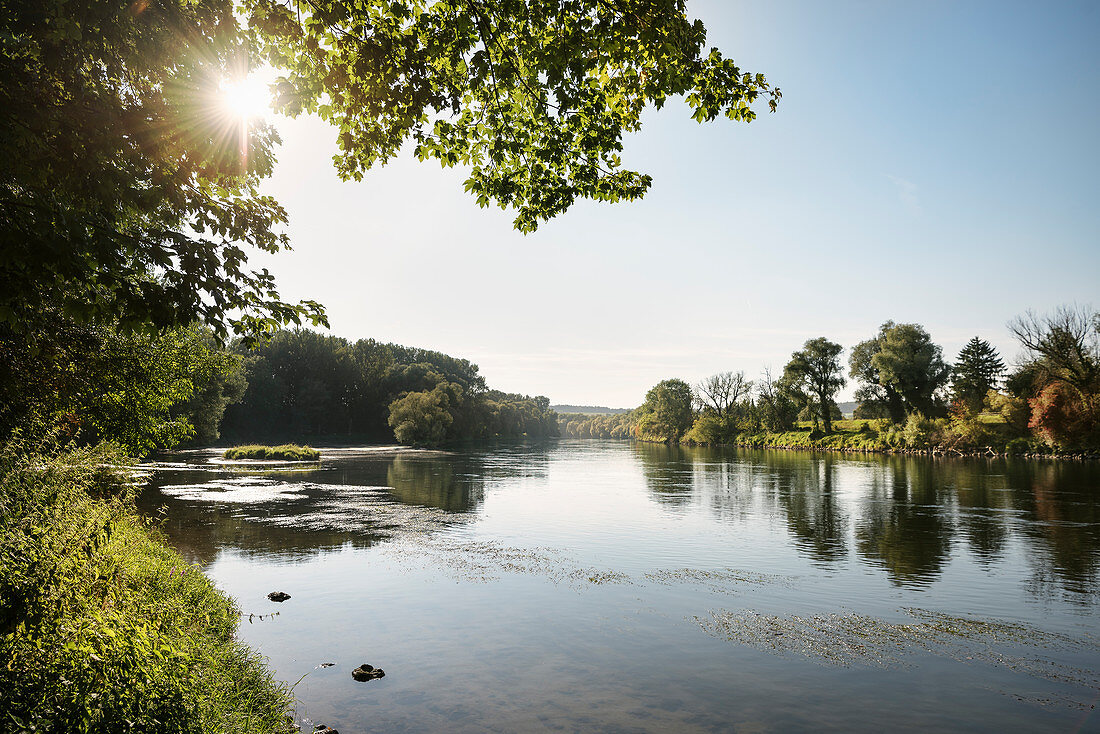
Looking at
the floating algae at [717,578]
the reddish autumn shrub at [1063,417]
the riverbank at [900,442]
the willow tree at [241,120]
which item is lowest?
the floating algae at [717,578]

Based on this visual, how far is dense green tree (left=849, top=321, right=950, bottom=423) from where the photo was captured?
78.0 m

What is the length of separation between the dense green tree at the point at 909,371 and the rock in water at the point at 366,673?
84.6 meters

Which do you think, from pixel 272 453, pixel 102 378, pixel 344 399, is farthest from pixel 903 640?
pixel 344 399

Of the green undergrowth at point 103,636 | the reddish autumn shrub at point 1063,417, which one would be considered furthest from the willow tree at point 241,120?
the reddish autumn shrub at point 1063,417

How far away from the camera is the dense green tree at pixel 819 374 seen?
93750mm

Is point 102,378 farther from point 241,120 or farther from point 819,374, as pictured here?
point 819,374

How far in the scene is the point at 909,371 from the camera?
256ft

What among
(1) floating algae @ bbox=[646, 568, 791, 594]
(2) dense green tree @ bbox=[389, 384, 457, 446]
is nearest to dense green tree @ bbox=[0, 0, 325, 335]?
→ (1) floating algae @ bbox=[646, 568, 791, 594]

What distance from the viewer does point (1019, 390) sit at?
209 ft

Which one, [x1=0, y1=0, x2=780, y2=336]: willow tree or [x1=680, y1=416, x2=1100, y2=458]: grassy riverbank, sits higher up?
[x1=0, y1=0, x2=780, y2=336]: willow tree

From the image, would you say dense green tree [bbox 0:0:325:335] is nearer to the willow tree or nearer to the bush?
the willow tree

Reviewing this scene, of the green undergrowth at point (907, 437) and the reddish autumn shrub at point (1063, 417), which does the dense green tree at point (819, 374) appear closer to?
the green undergrowth at point (907, 437)

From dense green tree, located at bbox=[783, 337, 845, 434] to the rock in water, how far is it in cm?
9574

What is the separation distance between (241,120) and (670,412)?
5476 inches
